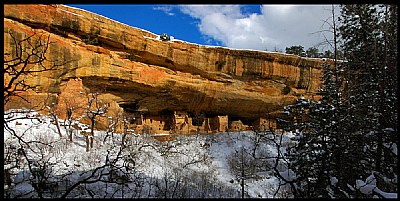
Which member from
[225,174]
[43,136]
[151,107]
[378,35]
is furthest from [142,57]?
[378,35]

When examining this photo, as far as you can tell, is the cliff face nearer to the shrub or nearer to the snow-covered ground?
the shrub

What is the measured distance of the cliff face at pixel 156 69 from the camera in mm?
14883

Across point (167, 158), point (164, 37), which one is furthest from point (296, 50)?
point (167, 158)

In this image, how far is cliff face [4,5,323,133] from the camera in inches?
586

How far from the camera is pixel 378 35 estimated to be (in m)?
4.59

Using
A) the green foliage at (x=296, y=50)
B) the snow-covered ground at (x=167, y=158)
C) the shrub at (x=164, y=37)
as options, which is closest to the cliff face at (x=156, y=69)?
the shrub at (x=164, y=37)

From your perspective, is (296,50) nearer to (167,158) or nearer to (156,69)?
(156,69)

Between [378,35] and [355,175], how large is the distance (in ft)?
7.23

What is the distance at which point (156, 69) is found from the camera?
18250 millimetres

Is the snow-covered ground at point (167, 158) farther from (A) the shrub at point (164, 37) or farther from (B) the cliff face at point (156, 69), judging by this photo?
(A) the shrub at point (164, 37)

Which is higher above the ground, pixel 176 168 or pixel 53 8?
pixel 53 8

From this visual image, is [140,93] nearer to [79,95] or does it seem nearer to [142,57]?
[142,57]

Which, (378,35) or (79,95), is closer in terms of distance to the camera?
(378,35)

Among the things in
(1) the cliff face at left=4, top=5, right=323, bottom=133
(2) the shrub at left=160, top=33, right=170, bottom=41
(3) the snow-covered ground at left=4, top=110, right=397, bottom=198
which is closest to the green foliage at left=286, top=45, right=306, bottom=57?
(1) the cliff face at left=4, top=5, right=323, bottom=133
